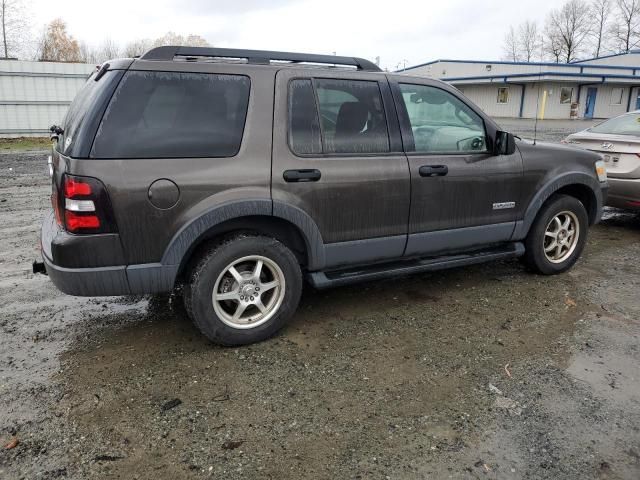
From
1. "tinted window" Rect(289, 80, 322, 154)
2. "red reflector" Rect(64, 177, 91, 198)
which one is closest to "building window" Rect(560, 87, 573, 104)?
"tinted window" Rect(289, 80, 322, 154)

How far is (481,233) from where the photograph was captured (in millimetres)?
4512

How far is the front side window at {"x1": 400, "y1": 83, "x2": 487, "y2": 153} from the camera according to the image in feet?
13.6

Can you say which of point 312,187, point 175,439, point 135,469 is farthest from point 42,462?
point 312,187

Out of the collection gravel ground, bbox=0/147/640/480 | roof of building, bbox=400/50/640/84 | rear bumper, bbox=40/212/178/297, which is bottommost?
gravel ground, bbox=0/147/640/480

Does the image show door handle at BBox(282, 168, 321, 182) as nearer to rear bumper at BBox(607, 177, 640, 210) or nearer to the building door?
rear bumper at BBox(607, 177, 640, 210)

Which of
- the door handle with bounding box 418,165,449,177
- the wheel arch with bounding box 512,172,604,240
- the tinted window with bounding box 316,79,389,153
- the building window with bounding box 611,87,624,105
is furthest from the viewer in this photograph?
the building window with bounding box 611,87,624,105

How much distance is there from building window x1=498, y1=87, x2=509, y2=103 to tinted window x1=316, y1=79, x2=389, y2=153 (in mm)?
41886

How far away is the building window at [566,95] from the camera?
40125 mm

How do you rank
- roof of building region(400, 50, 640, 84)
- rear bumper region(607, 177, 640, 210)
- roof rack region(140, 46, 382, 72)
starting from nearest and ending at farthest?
1. roof rack region(140, 46, 382, 72)
2. rear bumper region(607, 177, 640, 210)
3. roof of building region(400, 50, 640, 84)

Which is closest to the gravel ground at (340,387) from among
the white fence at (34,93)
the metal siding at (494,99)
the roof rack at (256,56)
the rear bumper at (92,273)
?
the rear bumper at (92,273)

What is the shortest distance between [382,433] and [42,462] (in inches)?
66.9

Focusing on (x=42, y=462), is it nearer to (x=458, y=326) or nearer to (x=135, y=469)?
(x=135, y=469)

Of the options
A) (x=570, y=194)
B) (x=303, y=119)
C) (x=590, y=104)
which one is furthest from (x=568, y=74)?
(x=303, y=119)

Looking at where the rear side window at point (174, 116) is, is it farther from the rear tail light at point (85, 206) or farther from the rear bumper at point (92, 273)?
the rear bumper at point (92, 273)
